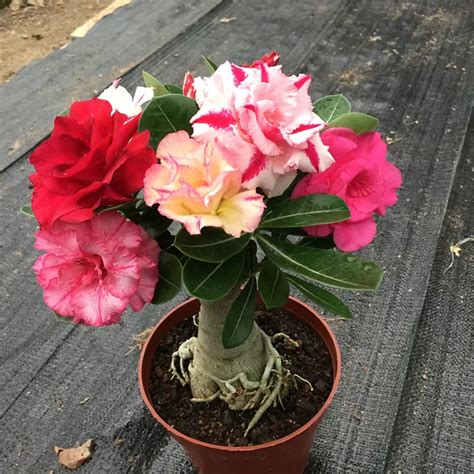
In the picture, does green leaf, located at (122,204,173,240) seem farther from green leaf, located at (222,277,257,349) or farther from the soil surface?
the soil surface

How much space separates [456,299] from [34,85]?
5.24ft

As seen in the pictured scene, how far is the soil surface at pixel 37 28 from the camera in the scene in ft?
9.71

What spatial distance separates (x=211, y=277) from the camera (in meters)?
0.68

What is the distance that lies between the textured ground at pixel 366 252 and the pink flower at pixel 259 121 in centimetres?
74

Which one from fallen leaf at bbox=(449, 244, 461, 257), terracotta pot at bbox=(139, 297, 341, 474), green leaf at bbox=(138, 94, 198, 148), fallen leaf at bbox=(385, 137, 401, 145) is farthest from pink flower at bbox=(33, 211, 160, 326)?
fallen leaf at bbox=(385, 137, 401, 145)

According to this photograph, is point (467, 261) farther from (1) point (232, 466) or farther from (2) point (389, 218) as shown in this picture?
(1) point (232, 466)

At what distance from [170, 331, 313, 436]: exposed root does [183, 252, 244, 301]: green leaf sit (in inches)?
11.3

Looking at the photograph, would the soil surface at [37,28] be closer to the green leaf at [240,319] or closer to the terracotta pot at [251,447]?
the terracotta pot at [251,447]

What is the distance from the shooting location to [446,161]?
5.68 feet

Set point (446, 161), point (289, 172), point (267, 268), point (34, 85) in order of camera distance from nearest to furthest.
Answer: point (289, 172) → point (267, 268) → point (446, 161) → point (34, 85)

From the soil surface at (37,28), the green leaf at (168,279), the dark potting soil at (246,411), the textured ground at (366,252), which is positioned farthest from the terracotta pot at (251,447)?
the soil surface at (37,28)

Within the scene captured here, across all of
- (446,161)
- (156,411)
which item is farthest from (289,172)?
(446,161)

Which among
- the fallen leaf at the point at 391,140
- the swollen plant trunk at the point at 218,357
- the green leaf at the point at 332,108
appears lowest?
the fallen leaf at the point at 391,140

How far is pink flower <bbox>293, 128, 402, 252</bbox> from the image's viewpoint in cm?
66
